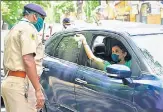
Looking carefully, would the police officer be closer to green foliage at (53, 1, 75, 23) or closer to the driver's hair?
the driver's hair

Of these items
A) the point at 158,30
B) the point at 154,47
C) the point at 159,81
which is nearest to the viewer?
the point at 159,81

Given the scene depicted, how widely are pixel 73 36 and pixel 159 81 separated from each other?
181 centimetres

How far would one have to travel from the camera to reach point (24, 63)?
12.3ft

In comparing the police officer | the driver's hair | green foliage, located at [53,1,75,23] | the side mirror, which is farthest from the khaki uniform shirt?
green foliage, located at [53,1,75,23]

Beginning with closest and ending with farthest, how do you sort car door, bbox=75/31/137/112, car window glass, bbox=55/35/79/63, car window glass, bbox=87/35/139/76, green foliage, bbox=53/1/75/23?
car door, bbox=75/31/137/112, car window glass, bbox=87/35/139/76, car window glass, bbox=55/35/79/63, green foliage, bbox=53/1/75/23

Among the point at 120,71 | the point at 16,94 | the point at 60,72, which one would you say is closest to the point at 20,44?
the point at 16,94

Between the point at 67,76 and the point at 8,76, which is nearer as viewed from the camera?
the point at 8,76

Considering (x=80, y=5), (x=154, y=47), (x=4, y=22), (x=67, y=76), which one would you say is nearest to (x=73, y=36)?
(x=67, y=76)

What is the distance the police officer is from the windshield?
1043 millimetres

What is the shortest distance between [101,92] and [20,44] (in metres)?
1.00

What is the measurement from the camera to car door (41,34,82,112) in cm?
482

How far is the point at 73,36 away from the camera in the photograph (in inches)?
206

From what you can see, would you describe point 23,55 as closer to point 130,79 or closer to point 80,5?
point 130,79

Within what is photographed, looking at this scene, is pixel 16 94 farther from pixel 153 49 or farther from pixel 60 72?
pixel 153 49
